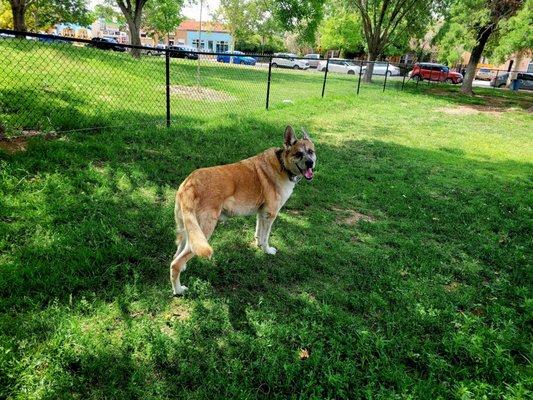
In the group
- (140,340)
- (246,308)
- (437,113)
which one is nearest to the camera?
(140,340)

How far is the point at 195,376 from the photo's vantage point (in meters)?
2.43

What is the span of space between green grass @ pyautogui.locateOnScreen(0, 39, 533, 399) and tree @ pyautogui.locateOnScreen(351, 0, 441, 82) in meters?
22.4

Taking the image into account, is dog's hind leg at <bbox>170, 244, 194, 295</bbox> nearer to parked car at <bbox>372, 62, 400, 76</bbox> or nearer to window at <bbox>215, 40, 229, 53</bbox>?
parked car at <bbox>372, 62, 400, 76</bbox>

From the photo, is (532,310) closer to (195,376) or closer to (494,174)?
(195,376)

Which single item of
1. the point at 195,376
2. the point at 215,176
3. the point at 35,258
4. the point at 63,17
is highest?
the point at 63,17

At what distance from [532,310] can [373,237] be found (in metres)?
1.77

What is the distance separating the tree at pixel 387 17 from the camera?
25.5 metres

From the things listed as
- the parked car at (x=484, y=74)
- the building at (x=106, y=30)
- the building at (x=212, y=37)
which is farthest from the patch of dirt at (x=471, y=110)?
the building at (x=106, y=30)

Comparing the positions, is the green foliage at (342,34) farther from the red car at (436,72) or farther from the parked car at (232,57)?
the parked car at (232,57)

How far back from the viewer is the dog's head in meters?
3.80

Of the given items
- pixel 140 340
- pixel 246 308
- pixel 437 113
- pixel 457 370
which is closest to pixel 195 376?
pixel 140 340

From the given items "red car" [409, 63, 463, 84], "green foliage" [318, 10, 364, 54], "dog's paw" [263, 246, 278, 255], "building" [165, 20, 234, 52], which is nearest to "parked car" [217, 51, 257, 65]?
"dog's paw" [263, 246, 278, 255]

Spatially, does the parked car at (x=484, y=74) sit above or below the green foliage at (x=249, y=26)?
below

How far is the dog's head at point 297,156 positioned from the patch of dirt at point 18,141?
13.0 feet
